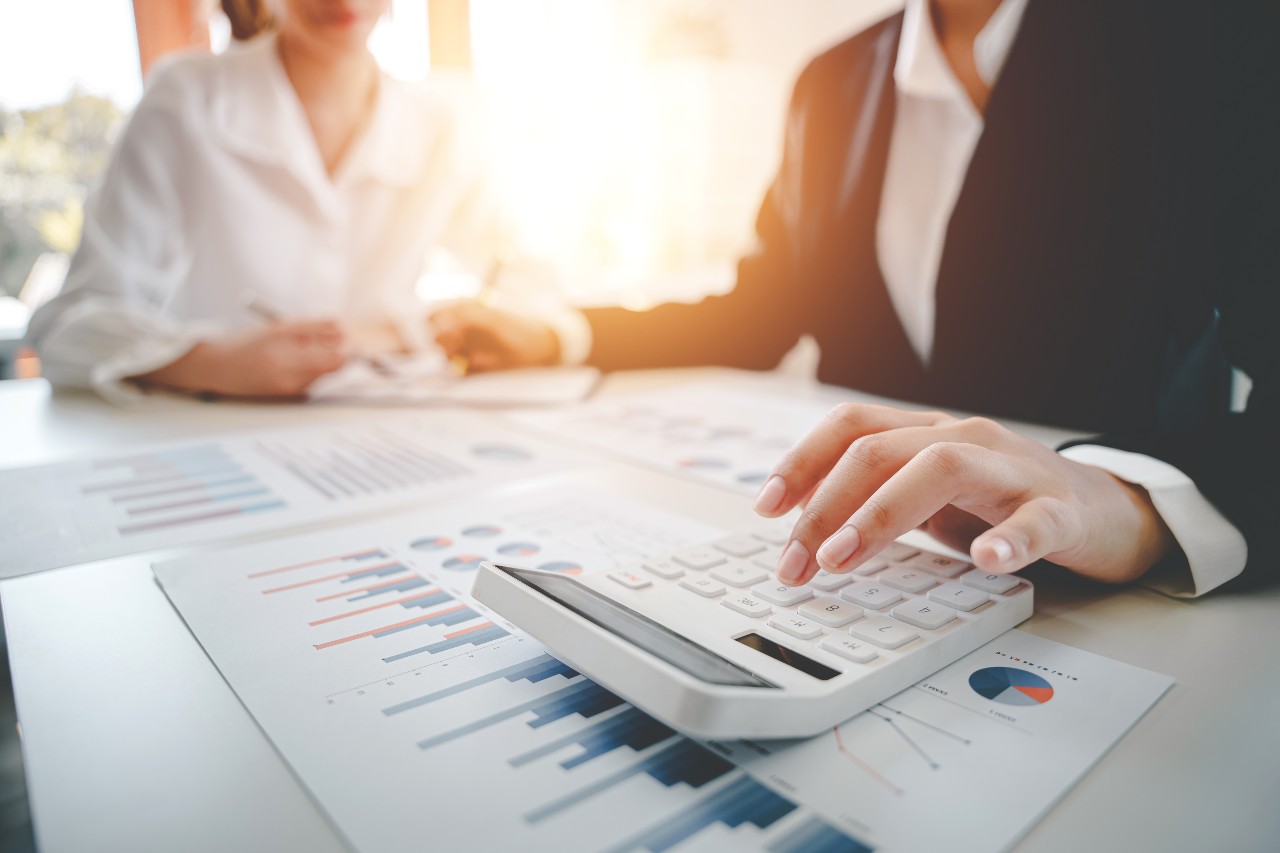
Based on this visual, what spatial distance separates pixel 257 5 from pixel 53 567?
47.5 inches

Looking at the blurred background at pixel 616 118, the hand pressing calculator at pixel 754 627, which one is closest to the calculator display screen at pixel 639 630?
the hand pressing calculator at pixel 754 627

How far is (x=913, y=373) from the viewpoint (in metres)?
1.00

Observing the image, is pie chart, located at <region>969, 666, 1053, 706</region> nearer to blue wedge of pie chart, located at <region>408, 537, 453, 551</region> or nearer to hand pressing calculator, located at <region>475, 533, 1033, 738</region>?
hand pressing calculator, located at <region>475, 533, 1033, 738</region>

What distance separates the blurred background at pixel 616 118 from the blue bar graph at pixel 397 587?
7.55ft

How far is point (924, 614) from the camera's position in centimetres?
34

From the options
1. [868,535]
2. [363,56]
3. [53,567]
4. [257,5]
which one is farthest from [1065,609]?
[257,5]

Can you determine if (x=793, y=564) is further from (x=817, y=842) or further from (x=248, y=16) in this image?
(x=248, y=16)

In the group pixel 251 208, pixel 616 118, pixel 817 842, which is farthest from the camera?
pixel 616 118

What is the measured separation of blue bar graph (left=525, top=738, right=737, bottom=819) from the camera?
25 centimetres

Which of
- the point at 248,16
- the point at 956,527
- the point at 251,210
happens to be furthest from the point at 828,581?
the point at 248,16

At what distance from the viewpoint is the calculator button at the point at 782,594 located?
35 cm

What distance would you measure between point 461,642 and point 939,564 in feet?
0.78

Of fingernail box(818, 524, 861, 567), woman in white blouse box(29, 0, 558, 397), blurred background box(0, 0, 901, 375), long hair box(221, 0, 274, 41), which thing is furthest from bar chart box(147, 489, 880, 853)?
blurred background box(0, 0, 901, 375)

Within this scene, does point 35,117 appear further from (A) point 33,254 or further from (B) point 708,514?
(B) point 708,514
